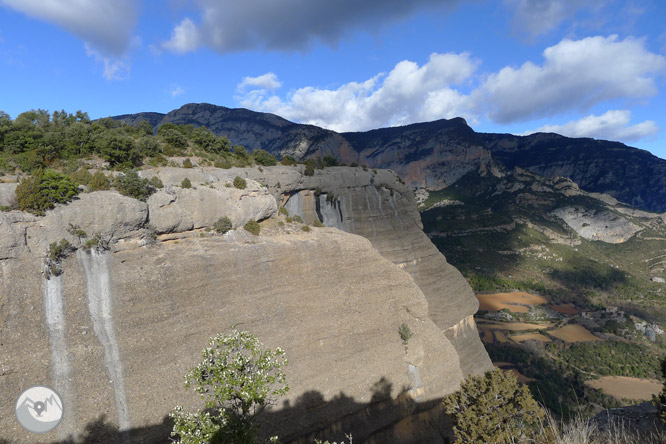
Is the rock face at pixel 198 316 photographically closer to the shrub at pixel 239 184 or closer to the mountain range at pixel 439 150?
the shrub at pixel 239 184

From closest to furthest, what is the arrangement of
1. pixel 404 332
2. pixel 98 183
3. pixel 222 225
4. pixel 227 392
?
pixel 227 392 → pixel 98 183 → pixel 222 225 → pixel 404 332

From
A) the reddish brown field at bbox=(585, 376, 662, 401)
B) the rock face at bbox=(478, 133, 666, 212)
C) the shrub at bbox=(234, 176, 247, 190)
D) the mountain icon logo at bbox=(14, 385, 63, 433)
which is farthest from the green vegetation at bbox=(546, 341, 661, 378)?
the rock face at bbox=(478, 133, 666, 212)

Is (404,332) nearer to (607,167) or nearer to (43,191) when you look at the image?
(43,191)

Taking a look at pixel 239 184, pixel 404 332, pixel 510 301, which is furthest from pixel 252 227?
pixel 510 301

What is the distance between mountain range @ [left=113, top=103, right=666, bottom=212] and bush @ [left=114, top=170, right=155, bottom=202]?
64.2m

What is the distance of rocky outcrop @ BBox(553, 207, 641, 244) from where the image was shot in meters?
103

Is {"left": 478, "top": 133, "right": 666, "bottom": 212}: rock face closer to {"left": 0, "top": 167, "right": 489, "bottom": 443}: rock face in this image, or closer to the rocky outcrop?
the rocky outcrop

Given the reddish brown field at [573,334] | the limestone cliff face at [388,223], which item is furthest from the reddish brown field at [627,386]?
the limestone cliff face at [388,223]

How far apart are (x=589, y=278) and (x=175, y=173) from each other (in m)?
86.1

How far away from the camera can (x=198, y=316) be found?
1508cm

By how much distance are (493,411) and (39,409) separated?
746 inches

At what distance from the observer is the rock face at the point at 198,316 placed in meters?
12.2

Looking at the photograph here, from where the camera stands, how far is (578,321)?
5903 centimetres

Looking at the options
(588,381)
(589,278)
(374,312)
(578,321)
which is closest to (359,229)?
(374,312)
